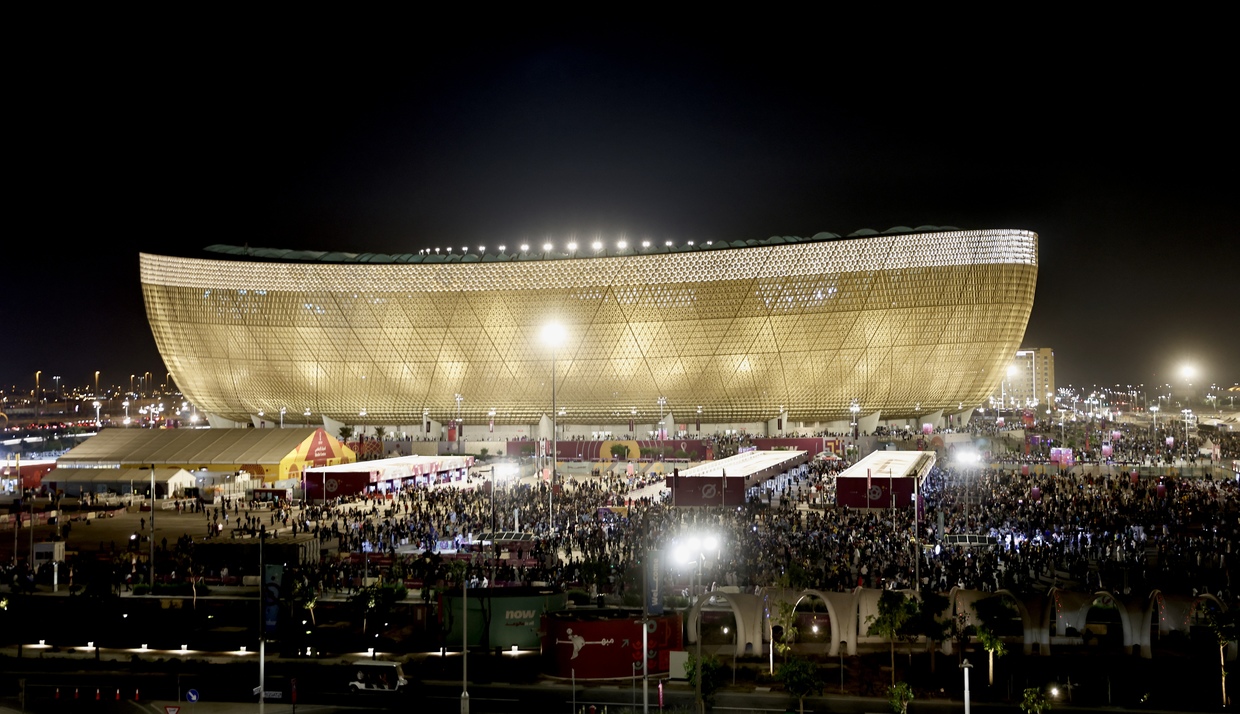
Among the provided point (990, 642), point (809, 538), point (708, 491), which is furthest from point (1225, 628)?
point (708, 491)

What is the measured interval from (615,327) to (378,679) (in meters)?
52.2

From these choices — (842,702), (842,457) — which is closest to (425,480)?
(842,457)

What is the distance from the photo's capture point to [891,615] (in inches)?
678

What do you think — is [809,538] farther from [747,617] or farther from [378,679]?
[378,679]

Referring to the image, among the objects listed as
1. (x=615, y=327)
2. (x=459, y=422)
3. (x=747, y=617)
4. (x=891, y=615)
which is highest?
(x=615, y=327)

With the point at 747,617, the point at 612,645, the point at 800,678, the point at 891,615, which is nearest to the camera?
the point at 800,678

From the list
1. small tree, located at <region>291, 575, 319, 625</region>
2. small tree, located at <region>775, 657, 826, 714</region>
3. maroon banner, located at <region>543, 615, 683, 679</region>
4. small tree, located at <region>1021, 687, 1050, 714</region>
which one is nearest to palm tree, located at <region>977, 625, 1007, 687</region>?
small tree, located at <region>1021, 687, 1050, 714</region>

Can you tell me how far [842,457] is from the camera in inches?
2191

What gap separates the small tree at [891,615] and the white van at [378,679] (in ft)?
27.1

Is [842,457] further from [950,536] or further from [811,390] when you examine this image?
[950,536]

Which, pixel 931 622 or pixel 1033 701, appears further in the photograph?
pixel 931 622

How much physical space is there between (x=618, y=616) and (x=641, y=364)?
2023 inches

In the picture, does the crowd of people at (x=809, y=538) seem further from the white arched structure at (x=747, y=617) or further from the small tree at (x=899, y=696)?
the small tree at (x=899, y=696)

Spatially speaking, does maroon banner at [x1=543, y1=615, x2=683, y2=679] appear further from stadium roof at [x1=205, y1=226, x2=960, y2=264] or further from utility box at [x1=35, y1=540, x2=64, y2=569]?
stadium roof at [x1=205, y1=226, x2=960, y2=264]
